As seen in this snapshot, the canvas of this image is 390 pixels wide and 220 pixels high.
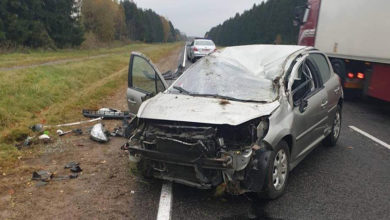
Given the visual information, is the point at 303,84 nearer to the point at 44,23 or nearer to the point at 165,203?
the point at 165,203

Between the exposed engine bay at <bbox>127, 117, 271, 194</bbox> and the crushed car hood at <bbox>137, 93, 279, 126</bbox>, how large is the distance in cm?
8

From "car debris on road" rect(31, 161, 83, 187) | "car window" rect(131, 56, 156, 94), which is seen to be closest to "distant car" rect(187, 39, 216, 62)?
"car window" rect(131, 56, 156, 94)

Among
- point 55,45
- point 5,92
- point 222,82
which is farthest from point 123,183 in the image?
point 55,45

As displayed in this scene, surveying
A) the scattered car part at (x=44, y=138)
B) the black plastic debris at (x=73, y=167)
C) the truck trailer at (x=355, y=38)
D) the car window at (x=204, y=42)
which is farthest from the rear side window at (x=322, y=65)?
the car window at (x=204, y=42)

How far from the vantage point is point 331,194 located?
13.1 ft

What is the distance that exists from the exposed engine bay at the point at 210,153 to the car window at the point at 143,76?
1429 mm

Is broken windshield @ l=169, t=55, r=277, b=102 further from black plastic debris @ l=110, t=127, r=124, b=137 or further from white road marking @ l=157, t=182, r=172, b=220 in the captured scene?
black plastic debris @ l=110, t=127, r=124, b=137

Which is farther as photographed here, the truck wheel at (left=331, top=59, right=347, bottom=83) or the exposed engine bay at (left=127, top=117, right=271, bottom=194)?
the truck wheel at (left=331, top=59, right=347, bottom=83)

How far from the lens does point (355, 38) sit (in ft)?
29.4

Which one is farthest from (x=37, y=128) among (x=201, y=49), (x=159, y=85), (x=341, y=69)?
(x=201, y=49)

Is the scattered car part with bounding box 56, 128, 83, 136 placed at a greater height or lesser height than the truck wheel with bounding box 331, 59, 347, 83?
lesser

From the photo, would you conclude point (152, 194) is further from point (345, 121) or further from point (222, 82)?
point (345, 121)

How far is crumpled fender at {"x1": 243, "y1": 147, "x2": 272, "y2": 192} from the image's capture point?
355 centimetres

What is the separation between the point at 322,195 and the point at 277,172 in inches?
24.3
